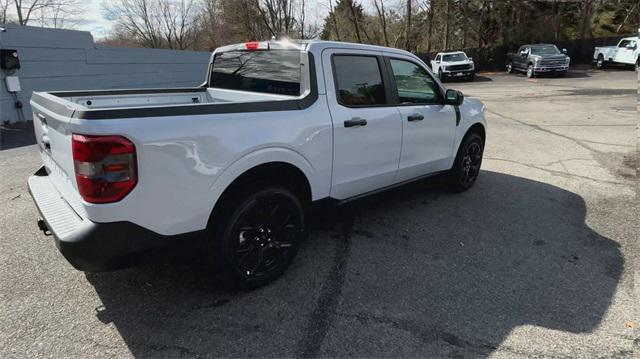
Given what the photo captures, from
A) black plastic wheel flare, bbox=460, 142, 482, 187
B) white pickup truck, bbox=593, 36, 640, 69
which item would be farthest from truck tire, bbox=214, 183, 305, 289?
white pickup truck, bbox=593, 36, 640, 69

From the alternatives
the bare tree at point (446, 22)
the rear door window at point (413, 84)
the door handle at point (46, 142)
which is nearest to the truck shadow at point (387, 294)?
the rear door window at point (413, 84)

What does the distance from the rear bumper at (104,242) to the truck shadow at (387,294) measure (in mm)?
532

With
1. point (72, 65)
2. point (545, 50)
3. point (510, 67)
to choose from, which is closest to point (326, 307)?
point (72, 65)

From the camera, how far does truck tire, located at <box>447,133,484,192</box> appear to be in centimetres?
498

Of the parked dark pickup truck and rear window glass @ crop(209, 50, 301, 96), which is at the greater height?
the parked dark pickup truck

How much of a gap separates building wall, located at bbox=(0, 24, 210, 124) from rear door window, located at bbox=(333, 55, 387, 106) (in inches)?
437

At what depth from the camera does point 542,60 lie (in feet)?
76.2

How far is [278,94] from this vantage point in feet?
11.4

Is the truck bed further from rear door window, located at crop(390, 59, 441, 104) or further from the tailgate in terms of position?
rear door window, located at crop(390, 59, 441, 104)

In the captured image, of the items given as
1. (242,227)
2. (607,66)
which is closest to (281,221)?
(242,227)

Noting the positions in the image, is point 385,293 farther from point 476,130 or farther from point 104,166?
point 476,130

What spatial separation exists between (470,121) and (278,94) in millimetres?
2661

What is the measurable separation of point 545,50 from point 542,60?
1.67m

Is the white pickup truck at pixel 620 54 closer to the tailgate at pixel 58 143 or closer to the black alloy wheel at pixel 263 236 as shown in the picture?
the black alloy wheel at pixel 263 236
